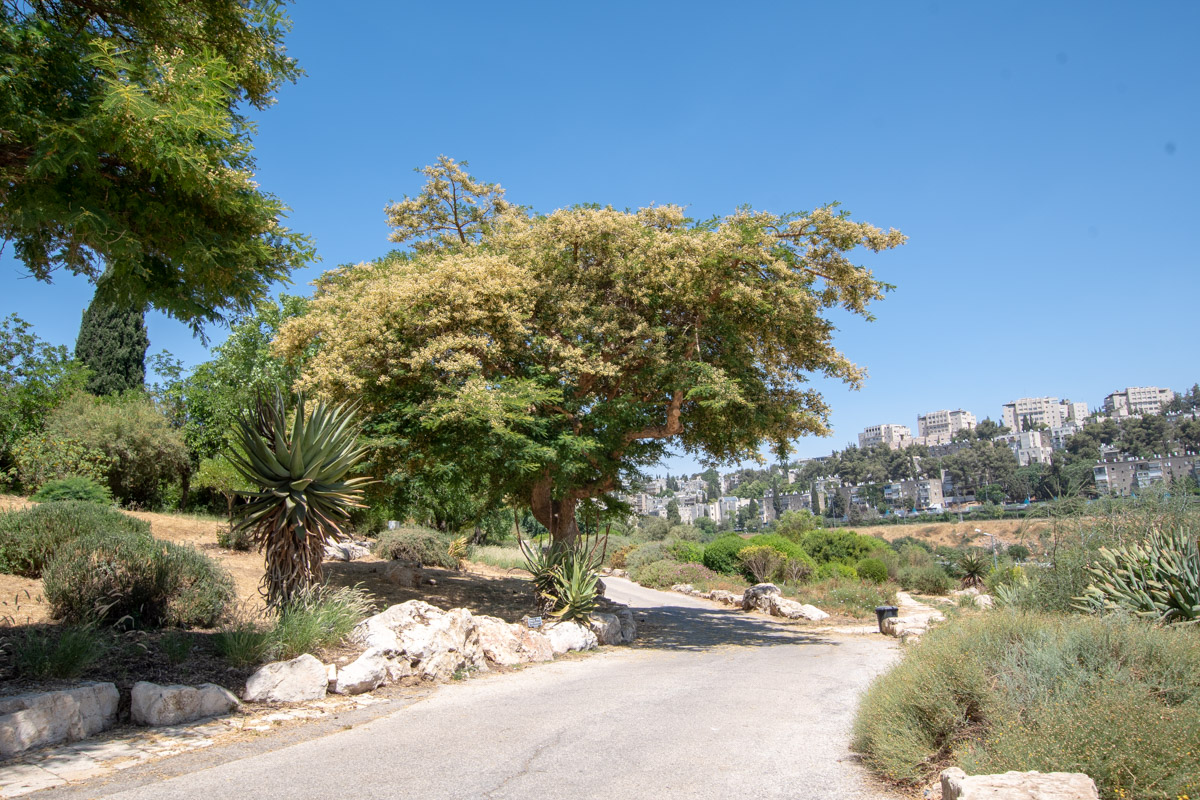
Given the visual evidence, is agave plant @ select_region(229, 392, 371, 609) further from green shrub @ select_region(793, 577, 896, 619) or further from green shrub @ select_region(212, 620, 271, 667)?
green shrub @ select_region(793, 577, 896, 619)

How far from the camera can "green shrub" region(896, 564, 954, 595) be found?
27125 millimetres

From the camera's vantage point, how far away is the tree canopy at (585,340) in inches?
534

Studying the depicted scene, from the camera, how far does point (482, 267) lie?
537 inches

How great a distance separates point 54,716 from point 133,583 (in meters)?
3.65

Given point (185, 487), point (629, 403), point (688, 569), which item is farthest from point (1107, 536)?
point (185, 487)

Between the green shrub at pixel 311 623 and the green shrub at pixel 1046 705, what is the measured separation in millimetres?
6577

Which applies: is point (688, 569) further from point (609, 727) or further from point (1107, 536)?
point (609, 727)

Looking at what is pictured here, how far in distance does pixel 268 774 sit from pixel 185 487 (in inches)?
1093

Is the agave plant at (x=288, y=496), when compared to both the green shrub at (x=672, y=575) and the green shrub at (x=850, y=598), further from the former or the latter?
the green shrub at (x=672, y=575)

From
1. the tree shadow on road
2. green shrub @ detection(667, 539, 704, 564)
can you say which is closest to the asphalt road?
the tree shadow on road

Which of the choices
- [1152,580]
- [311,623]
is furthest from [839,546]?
[311,623]

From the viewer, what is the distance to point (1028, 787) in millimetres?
3916

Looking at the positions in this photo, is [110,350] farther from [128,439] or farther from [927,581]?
[927,581]

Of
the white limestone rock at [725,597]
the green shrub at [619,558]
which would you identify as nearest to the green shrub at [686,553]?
the green shrub at [619,558]
